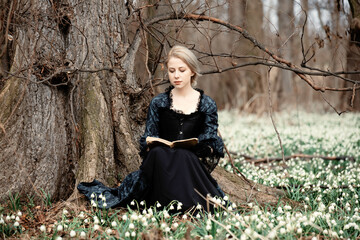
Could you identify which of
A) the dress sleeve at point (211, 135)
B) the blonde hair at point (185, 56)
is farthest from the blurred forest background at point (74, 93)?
the dress sleeve at point (211, 135)

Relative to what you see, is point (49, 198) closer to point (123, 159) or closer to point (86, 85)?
point (123, 159)

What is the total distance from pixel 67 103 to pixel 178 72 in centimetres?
133

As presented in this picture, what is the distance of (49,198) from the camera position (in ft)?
12.7

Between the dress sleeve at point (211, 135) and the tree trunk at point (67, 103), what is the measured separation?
0.71 m

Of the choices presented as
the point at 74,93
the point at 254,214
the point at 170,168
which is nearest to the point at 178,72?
the point at 170,168

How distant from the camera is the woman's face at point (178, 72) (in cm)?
372

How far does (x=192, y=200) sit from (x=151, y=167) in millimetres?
476

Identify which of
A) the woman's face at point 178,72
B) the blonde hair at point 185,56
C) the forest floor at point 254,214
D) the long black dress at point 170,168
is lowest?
the forest floor at point 254,214

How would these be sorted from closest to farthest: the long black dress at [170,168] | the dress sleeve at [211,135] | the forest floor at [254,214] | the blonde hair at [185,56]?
1. the forest floor at [254,214]
2. the long black dress at [170,168]
3. the blonde hair at [185,56]
4. the dress sleeve at [211,135]

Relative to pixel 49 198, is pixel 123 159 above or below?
above

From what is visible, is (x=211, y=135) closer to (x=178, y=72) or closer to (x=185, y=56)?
(x=178, y=72)

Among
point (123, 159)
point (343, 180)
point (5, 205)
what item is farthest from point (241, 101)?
point (5, 205)

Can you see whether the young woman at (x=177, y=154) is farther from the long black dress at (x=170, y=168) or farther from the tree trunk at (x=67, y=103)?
the tree trunk at (x=67, y=103)

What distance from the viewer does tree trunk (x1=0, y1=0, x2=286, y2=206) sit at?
3943 millimetres
